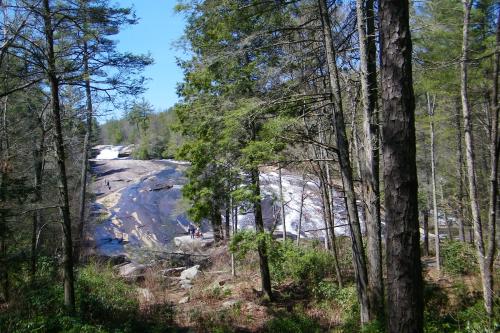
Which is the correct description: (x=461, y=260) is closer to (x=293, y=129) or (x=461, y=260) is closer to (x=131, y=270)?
(x=293, y=129)

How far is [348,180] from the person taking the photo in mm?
6281

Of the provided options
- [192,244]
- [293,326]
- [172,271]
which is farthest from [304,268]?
[192,244]

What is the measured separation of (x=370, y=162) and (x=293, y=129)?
1.57 metres

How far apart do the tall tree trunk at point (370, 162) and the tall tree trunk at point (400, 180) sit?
2.84 metres

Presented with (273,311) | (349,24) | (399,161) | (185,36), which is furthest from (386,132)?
(273,311)

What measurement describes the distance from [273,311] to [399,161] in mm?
8135

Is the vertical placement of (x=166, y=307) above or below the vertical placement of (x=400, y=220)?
below

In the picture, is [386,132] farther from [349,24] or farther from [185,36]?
[185,36]

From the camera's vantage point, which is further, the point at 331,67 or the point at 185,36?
the point at 185,36

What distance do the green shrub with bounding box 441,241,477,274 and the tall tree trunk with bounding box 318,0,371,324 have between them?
8.14 metres

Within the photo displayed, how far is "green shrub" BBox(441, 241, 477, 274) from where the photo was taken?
12.9 meters

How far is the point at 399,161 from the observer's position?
129 inches

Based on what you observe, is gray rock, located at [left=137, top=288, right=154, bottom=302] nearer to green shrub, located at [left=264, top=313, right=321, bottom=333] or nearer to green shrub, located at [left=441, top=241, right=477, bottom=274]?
green shrub, located at [left=264, top=313, right=321, bottom=333]

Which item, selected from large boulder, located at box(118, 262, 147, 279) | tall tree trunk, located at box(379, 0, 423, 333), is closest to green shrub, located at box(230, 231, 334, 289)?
large boulder, located at box(118, 262, 147, 279)
